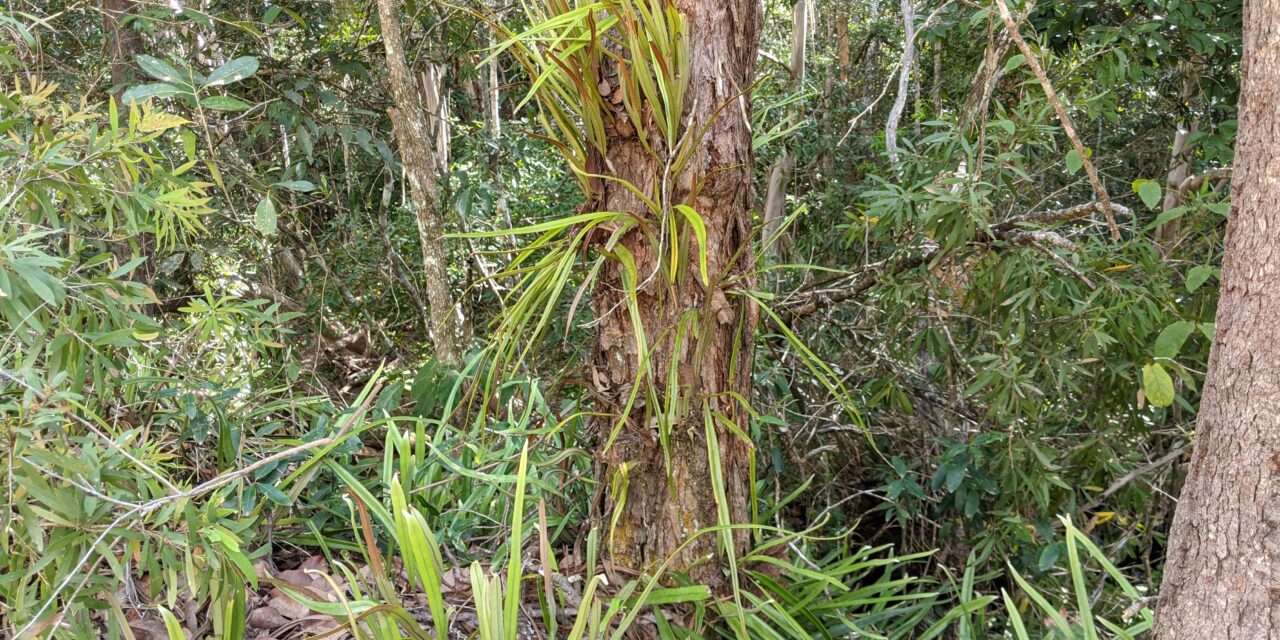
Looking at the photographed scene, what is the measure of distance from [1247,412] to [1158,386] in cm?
69

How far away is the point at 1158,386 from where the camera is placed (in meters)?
1.71

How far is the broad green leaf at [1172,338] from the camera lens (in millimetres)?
1646

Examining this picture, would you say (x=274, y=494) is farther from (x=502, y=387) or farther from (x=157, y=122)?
(x=157, y=122)

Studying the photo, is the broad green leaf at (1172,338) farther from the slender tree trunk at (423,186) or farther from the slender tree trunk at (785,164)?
the slender tree trunk at (785,164)

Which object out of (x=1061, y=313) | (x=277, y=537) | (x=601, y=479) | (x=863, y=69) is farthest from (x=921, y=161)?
(x=863, y=69)

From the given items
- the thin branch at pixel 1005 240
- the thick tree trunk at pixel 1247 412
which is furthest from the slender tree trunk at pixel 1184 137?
the thick tree trunk at pixel 1247 412

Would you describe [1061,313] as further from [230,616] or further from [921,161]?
[230,616]

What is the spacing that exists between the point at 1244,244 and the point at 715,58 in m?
0.76

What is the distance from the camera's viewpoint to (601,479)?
1.52 meters

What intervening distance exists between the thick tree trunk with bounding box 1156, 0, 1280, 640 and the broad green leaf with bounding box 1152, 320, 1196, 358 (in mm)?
564

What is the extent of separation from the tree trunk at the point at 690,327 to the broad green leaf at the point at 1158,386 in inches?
33.8

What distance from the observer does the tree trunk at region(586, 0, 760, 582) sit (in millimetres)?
1351

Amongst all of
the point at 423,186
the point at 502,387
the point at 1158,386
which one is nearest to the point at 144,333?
the point at 502,387

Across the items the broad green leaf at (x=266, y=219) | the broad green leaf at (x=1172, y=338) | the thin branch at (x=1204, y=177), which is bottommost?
the broad green leaf at (x=1172, y=338)
